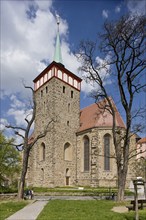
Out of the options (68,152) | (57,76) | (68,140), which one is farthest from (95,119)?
(57,76)

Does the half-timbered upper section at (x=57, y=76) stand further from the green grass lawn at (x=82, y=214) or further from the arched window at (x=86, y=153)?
the green grass lawn at (x=82, y=214)

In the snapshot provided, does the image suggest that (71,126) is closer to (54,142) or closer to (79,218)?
(54,142)

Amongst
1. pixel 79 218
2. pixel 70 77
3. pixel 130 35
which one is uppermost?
pixel 70 77

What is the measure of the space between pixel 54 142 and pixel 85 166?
5758 mm

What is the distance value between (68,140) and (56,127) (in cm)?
287

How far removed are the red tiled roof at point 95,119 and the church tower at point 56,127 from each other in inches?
60.4

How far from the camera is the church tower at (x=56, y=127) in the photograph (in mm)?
37594

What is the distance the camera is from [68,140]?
39688 millimetres

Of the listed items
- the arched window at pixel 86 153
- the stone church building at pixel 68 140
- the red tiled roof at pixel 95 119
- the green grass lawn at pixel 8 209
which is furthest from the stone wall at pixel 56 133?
the green grass lawn at pixel 8 209

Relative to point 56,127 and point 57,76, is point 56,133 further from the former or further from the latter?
point 57,76

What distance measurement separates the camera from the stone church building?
1454 inches

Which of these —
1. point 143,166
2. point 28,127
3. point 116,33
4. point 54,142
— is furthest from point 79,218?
point 143,166

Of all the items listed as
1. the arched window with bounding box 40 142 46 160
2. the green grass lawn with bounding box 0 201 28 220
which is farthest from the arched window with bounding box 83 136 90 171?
the green grass lawn with bounding box 0 201 28 220

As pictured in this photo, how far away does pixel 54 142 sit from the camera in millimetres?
37594
